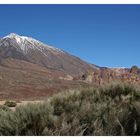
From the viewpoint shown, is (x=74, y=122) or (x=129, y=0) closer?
(x=74, y=122)

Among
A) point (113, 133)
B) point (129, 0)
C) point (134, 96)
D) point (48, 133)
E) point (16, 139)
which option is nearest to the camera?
point (16, 139)

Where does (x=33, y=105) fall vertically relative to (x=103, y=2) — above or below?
below

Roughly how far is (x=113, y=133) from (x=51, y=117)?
104cm

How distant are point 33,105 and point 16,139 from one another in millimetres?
1697

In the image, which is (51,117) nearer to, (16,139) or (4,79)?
(16,139)

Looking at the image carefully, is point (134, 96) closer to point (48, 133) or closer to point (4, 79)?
point (48, 133)

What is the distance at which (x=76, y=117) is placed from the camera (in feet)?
23.6

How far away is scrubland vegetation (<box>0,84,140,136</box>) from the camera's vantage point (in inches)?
265

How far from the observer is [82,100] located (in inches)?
325

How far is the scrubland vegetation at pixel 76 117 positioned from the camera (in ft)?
22.1

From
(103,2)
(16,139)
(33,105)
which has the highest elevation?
(103,2)

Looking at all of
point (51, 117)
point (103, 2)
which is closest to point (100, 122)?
point (51, 117)

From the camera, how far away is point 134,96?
865 centimetres

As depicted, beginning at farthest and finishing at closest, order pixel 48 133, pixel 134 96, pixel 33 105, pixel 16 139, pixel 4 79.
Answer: pixel 4 79
pixel 134 96
pixel 33 105
pixel 48 133
pixel 16 139
